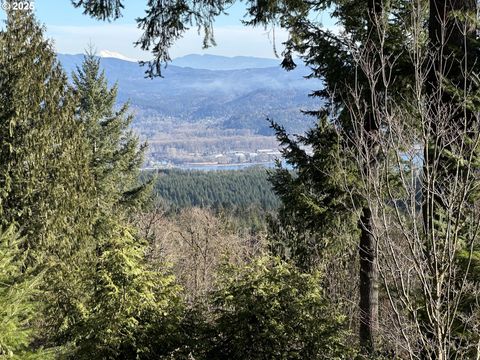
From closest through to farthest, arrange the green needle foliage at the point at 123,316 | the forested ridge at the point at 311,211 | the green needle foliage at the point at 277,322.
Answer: the forested ridge at the point at 311,211
the green needle foliage at the point at 277,322
the green needle foliage at the point at 123,316

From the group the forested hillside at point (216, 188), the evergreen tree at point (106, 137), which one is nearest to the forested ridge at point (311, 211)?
the evergreen tree at point (106, 137)

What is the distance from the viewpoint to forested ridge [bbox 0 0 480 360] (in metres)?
3.29

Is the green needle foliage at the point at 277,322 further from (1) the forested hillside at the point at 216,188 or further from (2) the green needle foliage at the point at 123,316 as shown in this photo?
(1) the forested hillside at the point at 216,188

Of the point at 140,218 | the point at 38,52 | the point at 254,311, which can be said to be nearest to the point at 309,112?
the point at 254,311

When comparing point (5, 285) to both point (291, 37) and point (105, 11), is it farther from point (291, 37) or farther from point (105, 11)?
point (291, 37)

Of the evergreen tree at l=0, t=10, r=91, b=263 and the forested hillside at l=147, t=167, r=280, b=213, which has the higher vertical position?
the evergreen tree at l=0, t=10, r=91, b=263

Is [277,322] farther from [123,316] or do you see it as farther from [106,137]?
[106,137]

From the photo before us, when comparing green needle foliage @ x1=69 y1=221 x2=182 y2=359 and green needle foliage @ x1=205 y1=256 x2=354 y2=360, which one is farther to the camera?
green needle foliage @ x1=69 y1=221 x2=182 y2=359

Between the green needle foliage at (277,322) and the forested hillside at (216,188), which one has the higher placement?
the green needle foliage at (277,322)

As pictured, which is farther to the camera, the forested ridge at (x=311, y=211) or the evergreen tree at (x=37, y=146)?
the evergreen tree at (x=37, y=146)

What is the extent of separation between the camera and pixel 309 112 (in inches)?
319

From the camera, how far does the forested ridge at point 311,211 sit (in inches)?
129

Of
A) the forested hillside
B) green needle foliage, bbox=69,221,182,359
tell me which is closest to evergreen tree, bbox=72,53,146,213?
green needle foliage, bbox=69,221,182,359

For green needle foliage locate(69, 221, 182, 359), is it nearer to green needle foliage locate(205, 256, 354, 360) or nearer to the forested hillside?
green needle foliage locate(205, 256, 354, 360)
